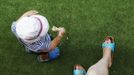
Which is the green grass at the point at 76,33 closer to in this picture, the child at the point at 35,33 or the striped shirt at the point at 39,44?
the child at the point at 35,33

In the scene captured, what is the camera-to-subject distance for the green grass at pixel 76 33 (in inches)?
185

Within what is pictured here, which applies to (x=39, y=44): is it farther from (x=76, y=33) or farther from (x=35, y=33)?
(x=76, y=33)

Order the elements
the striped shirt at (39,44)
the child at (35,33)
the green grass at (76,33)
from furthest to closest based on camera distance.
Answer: the green grass at (76,33)
the striped shirt at (39,44)
the child at (35,33)

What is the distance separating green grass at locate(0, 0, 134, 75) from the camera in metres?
4.70

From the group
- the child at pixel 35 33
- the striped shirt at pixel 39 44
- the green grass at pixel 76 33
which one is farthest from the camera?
the green grass at pixel 76 33

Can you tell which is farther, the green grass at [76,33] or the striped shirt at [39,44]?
the green grass at [76,33]

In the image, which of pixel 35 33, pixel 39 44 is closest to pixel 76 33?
pixel 39 44

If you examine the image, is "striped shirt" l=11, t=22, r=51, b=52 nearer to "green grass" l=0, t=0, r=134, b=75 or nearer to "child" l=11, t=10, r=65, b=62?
"child" l=11, t=10, r=65, b=62

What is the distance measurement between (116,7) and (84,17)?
42 cm

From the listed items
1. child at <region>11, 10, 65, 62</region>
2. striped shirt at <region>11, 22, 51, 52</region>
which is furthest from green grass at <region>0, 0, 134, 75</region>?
striped shirt at <region>11, 22, 51, 52</region>

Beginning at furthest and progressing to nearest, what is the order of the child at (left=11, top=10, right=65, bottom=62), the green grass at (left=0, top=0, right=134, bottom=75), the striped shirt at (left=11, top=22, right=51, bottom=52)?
the green grass at (left=0, top=0, right=134, bottom=75) → the striped shirt at (left=11, top=22, right=51, bottom=52) → the child at (left=11, top=10, right=65, bottom=62)

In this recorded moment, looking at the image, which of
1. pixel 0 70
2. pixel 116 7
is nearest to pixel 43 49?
pixel 0 70

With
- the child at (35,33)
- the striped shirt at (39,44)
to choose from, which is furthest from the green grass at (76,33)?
the striped shirt at (39,44)

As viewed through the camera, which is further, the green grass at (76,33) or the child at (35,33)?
the green grass at (76,33)
